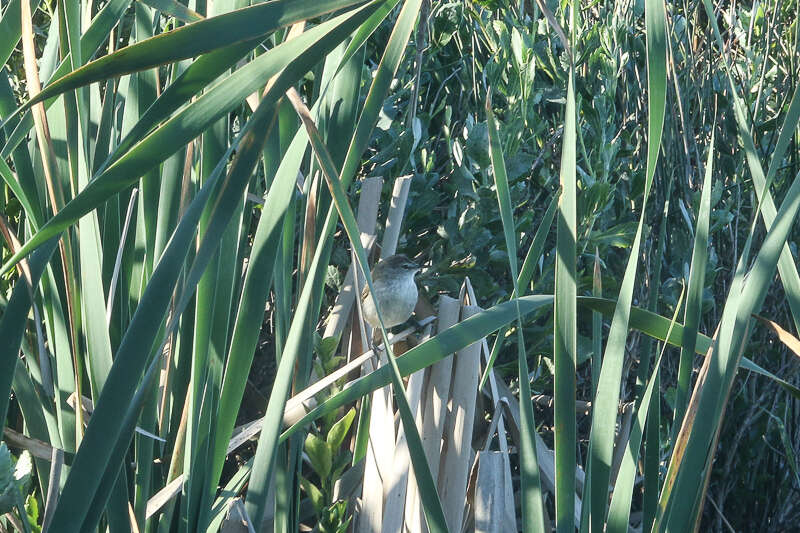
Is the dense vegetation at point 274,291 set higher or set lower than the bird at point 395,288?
higher

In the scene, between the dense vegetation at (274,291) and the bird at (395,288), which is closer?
the dense vegetation at (274,291)

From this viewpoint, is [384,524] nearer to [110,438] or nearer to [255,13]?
[110,438]

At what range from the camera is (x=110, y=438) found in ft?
1.92

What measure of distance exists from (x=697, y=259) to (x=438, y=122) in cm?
155

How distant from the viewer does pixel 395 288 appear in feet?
5.30

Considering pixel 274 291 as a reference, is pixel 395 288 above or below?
below

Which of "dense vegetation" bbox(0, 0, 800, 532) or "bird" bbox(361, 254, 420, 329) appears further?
"bird" bbox(361, 254, 420, 329)

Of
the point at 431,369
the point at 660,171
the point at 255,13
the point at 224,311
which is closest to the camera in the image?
the point at 255,13

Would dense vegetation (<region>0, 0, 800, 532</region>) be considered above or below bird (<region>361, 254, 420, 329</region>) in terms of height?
above

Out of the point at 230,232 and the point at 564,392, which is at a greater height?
the point at 230,232

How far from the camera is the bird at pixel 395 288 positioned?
4.95 ft

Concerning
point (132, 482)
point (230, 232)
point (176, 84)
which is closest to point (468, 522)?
point (132, 482)

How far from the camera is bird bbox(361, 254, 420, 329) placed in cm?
151

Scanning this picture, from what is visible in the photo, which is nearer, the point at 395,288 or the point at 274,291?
the point at 274,291
